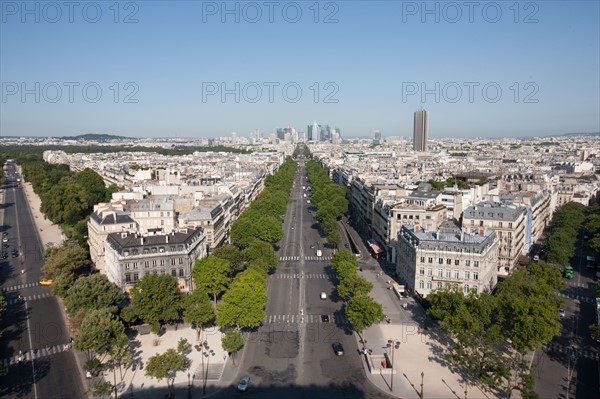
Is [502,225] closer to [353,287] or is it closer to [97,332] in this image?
[353,287]

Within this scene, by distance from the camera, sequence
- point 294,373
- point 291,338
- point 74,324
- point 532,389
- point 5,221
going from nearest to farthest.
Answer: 1. point 532,389
2. point 294,373
3. point 74,324
4. point 291,338
5. point 5,221

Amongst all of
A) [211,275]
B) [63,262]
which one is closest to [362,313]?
[211,275]

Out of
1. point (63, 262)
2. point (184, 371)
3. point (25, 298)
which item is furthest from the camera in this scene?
point (63, 262)

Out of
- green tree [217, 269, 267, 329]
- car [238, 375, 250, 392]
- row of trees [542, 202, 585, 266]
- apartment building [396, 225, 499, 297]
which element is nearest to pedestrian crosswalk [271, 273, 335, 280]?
apartment building [396, 225, 499, 297]

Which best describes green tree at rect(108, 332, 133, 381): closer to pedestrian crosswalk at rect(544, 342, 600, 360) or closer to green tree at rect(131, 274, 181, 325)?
green tree at rect(131, 274, 181, 325)

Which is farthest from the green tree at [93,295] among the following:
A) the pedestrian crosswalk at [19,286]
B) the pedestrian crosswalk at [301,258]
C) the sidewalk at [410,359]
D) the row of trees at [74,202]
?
the row of trees at [74,202]

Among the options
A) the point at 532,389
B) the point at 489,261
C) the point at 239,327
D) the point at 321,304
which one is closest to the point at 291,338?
the point at 239,327

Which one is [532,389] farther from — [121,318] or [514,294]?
[121,318]
